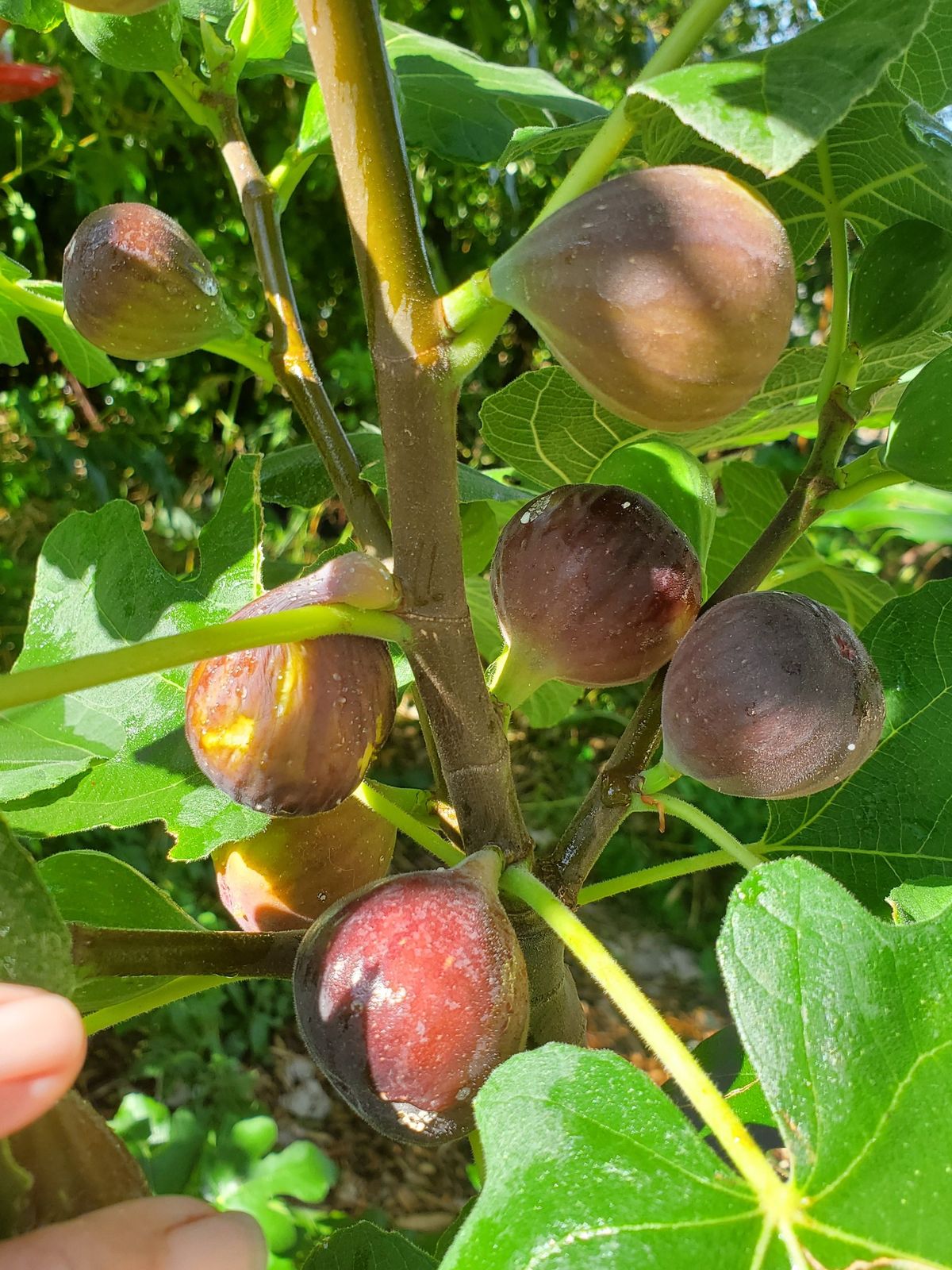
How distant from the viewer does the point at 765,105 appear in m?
0.40

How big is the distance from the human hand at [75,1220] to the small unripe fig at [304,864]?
1.02 feet

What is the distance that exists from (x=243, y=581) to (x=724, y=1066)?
1.87 feet

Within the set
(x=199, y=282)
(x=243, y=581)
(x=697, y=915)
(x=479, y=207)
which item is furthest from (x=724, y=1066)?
(x=479, y=207)

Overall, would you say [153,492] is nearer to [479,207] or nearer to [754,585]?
[479,207]

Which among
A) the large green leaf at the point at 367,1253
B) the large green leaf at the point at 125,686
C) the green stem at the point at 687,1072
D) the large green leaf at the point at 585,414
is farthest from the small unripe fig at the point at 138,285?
the large green leaf at the point at 367,1253

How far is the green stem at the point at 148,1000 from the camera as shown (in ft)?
2.09

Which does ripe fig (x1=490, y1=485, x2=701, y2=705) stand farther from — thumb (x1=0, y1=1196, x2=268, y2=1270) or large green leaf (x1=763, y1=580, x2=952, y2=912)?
thumb (x1=0, y1=1196, x2=268, y2=1270)

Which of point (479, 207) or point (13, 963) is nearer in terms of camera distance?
point (13, 963)

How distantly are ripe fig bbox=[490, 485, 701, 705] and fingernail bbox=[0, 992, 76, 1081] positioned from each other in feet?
1.18

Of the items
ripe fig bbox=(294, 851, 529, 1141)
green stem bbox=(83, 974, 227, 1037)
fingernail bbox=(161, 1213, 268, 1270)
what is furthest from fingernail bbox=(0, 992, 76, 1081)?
green stem bbox=(83, 974, 227, 1037)

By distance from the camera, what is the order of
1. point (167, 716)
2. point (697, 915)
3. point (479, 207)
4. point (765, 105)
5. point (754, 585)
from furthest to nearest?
point (479, 207)
point (697, 915)
point (167, 716)
point (754, 585)
point (765, 105)

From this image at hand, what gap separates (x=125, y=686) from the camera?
80 cm

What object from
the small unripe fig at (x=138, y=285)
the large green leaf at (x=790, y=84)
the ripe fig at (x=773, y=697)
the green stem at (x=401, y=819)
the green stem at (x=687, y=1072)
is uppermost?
the large green leaf at (x=790, y=84)

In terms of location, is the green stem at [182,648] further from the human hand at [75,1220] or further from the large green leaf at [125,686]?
the large green leaf at [125,686]
